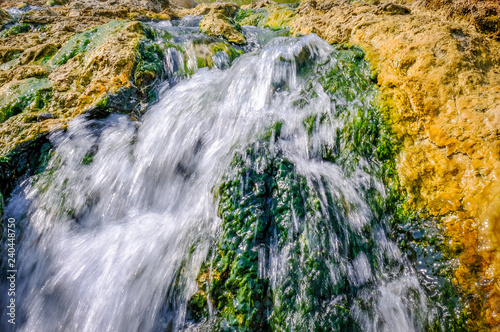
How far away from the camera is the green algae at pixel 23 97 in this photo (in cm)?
386

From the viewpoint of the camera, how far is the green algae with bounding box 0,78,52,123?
3.86 m

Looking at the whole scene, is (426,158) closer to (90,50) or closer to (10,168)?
(10,168)

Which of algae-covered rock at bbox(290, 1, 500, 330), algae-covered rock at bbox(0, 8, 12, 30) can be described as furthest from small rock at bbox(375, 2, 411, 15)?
algae-covered rock at bbox(0, 8, 12, 30)

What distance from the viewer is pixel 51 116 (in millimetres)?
3697

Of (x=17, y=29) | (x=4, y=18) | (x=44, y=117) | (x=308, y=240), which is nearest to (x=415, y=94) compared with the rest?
(x=308, y=240)

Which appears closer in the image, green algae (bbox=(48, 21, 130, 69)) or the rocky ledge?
the rocky ledge

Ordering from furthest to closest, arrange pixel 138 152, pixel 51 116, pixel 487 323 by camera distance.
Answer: pixel 51 116 < pixel 138 152 < pixel 487 323

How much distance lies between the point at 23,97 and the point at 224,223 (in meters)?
4.17

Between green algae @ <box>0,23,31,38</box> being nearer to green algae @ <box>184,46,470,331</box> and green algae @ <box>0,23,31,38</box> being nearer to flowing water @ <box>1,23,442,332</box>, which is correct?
flowing water @ <box>1,23,442,332</box>

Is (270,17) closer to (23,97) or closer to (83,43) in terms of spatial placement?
(83,43)

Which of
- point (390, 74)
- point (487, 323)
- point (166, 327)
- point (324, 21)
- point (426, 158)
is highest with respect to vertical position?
point (324, 21)

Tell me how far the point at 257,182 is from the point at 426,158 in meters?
1.67

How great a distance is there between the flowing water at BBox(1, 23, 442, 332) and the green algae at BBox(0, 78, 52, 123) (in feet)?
3.09

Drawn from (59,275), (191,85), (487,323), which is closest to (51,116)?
(191,85)
